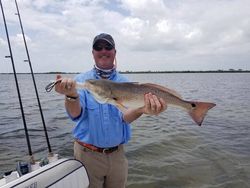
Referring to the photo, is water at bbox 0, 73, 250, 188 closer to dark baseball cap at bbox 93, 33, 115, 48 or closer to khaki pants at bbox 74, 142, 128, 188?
khaki pants at bbox 74, 142, 128, 188

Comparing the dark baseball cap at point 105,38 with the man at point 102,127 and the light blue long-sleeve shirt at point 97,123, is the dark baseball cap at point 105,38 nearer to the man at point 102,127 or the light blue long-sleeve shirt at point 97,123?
the man at point 102,127

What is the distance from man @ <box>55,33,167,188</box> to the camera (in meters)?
4.28

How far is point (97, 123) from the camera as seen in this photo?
4273 mm

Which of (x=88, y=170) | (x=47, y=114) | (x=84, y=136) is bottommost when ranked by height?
(x=47, y=114)

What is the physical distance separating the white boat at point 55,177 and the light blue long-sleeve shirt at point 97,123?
15.5 inches

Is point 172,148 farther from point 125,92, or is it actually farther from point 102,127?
point 125,92

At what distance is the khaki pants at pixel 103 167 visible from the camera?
4.46 meters

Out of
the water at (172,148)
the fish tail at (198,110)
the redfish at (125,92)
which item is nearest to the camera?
the redfish at (125,92)

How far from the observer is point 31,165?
4566 mm

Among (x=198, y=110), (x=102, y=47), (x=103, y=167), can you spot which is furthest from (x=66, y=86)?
(x=198, y=110)

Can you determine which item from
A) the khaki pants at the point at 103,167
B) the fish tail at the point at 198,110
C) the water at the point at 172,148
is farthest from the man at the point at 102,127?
the water at the point at 172,148

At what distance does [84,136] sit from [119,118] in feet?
1.77

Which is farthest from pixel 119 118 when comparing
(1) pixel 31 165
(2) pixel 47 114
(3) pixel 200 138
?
(2) pixel 47 114

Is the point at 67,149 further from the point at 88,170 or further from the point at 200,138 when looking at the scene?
the point at 88,170
